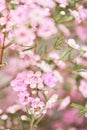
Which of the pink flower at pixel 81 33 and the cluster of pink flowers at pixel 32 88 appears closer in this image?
the cluster of pink flowers at pixel 32 88

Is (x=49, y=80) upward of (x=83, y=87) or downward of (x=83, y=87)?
upward

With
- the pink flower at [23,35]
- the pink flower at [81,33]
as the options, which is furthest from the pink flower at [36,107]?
the pink flower at [81,33]

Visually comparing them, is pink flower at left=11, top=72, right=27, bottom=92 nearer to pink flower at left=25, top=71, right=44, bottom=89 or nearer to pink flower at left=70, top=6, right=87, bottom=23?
pink flower at left=25, top=71, right=44, bottom=89

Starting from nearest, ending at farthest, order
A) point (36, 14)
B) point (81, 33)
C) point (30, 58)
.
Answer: point (36, 14) < point (30, 58) < point (81, 33)

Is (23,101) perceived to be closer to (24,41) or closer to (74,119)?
(24,41)

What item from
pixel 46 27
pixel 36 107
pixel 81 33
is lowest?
pixel 81 33

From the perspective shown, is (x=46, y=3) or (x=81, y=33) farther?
(x=81, y=33)

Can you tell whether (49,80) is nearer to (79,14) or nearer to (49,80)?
(49,80)

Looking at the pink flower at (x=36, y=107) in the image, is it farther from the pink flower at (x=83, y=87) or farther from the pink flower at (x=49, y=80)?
the pink flower at (x=83, y=87)

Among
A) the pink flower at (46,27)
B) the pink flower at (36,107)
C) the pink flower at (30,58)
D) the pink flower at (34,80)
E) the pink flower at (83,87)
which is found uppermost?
the pink flower at (46,27)

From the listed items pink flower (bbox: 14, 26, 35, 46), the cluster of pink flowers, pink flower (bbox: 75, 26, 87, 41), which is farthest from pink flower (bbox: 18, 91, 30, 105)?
pink flower (bbox: 75, 26, 87, 41)

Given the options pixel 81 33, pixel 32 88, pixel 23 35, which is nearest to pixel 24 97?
pixel 32 88

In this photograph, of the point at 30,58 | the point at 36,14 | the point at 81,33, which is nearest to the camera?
the point at 36,14
